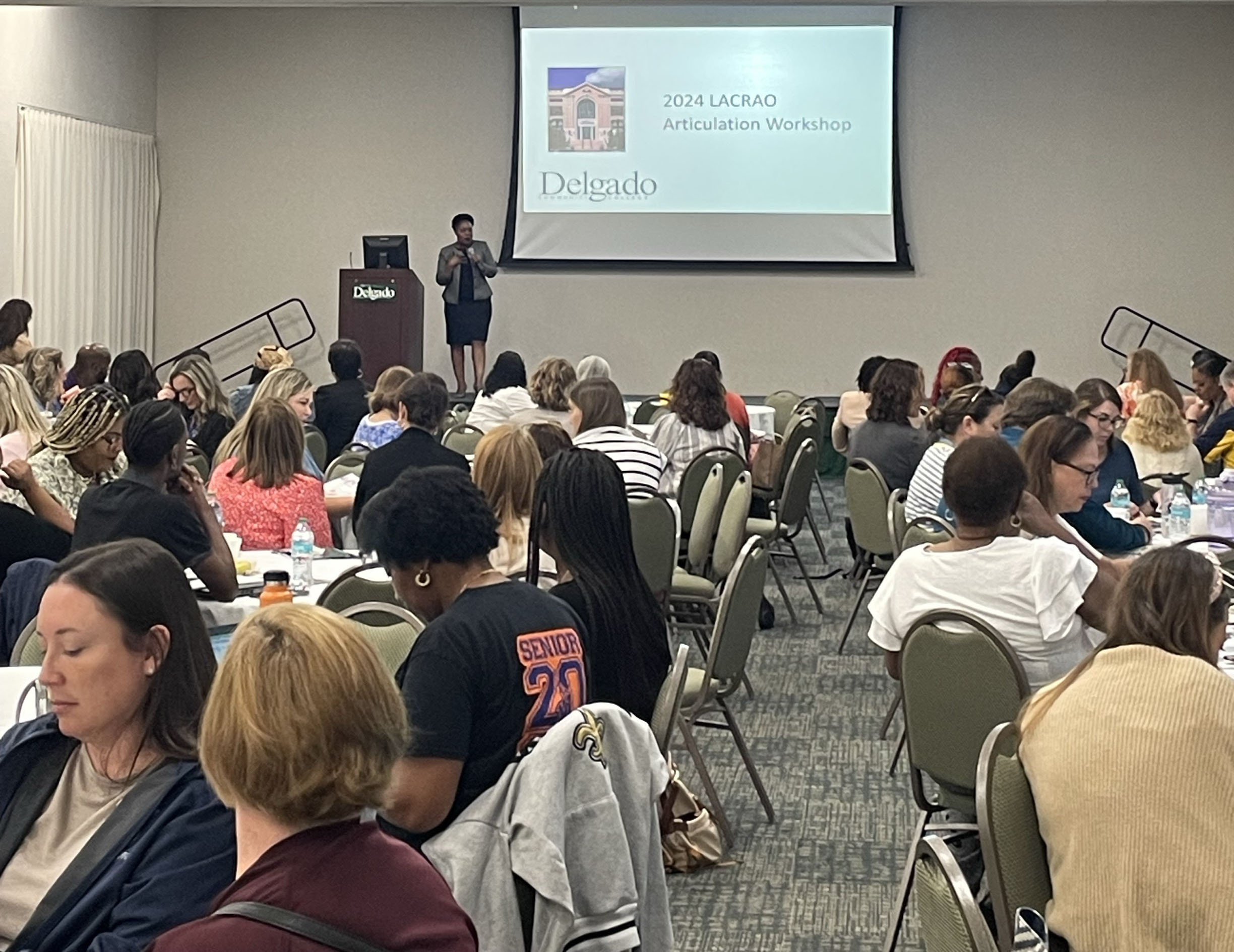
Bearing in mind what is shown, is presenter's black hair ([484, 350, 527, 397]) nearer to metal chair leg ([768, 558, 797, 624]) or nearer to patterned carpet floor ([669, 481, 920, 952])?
metal chair leg ([768, 558, 797, 624])

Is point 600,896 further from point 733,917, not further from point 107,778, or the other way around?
point 733,917

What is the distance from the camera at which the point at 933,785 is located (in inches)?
229

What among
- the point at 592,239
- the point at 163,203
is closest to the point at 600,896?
the point at 592,239

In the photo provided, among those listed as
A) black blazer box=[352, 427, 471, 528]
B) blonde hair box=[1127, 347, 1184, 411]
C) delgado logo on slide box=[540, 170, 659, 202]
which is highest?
delgado logo on slide box=[540, 170, 659, 202]

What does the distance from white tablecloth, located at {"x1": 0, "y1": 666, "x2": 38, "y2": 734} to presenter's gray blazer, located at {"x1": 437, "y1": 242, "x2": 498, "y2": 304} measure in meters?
11.0

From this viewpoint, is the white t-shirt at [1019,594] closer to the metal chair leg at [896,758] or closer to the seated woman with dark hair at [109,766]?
the metal chair leg at [896,758]

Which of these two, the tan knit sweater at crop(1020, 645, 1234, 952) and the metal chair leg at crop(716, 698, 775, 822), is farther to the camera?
the metal chair leg at crop(716, 698, 775, 822)

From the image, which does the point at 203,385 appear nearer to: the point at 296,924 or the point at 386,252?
the point at 386,252

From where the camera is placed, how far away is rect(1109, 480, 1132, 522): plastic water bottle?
6.43m

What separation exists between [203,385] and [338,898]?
6609 mm

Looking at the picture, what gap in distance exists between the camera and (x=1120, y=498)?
21.2 feet

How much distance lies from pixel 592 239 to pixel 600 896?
1268 cm

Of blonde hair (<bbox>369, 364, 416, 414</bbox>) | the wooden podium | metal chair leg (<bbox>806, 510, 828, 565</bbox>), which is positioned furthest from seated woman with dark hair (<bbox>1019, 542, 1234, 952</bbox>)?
the wooden podium

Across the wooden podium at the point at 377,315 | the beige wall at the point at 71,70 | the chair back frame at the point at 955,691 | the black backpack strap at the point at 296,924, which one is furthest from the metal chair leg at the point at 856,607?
the beige wall at the point at 71,70
